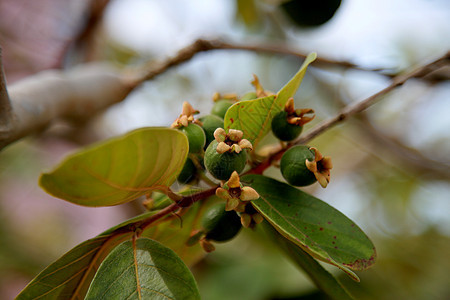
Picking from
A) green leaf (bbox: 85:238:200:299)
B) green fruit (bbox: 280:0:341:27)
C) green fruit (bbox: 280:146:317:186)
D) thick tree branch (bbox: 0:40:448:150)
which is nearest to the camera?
green leaf (bbox: 85:238:200:299)

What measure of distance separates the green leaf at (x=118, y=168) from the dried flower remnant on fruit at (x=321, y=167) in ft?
0.93

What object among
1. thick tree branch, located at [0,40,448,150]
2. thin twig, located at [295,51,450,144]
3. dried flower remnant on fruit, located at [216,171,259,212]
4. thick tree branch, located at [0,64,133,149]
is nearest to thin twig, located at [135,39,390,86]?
thick tree branch, located at [0,40,448,150]

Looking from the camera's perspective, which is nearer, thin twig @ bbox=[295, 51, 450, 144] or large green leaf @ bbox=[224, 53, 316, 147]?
large green leaf @ bbox=[224, 53, 316, 147]

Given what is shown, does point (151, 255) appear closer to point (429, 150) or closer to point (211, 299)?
point (211, 299)

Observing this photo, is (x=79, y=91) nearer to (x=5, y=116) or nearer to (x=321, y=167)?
(x=5, y=116)

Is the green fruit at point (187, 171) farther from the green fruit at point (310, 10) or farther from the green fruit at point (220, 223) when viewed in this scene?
the green fruit at point (310, 10)

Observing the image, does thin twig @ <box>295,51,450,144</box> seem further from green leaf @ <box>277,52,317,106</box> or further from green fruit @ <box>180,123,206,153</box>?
green fruit @ <box>180,123,206,153</box>

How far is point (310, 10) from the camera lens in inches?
66.7

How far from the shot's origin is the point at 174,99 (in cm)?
355

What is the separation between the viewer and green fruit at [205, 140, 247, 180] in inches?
30.4

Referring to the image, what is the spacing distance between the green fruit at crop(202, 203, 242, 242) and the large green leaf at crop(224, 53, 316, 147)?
0.19m

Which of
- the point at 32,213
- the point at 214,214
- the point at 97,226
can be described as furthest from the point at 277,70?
the point at 32,213

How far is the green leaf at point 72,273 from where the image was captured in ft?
2.57

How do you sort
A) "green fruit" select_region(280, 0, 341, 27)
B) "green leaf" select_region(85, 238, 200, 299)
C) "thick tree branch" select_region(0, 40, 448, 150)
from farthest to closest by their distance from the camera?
"green fruit" select_region(280, 0, 341, 27) → "thick tree branch" select_region(0, 40, 448, 150) → "green leaf" select_region(85, 238, 200, 299)
